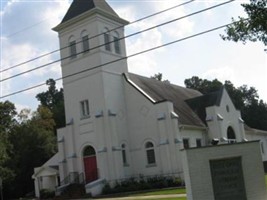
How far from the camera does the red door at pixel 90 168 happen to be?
38.2 meters

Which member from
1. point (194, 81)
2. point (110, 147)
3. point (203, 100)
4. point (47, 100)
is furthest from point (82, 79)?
point (47, 100)

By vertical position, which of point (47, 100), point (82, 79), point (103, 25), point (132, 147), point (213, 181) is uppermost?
point (47, 100)

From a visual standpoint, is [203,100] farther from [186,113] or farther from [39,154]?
[39,154]

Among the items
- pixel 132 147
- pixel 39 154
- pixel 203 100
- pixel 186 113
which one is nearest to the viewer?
pixel 132 147

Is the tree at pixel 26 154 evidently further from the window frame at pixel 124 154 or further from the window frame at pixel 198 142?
the window frame at pixel 198 142

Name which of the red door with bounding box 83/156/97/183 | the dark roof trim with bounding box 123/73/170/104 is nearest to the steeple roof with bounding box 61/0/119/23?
the dark roof trim with bounding box 123/73/170/104

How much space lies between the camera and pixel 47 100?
342ft

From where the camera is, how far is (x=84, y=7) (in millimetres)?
41062

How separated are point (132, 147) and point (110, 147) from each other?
2.98 meters

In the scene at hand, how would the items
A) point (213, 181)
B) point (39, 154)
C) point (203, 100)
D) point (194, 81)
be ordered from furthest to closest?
point (194, 81), point (39, 154), point (203, 100), point (213, 181)

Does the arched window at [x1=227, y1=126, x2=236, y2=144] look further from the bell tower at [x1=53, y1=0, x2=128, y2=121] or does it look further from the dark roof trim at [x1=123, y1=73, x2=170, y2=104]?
the bell tower at [x1=53, y1=0, x2=128, y2=121]

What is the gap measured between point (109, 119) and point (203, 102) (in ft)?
41.9

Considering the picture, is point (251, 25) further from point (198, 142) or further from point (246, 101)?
point (246, 101)

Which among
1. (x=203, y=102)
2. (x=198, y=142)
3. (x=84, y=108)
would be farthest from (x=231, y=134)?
(x=84, y=108)
